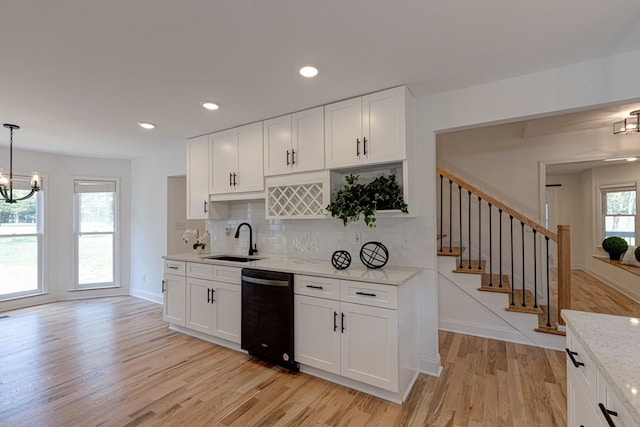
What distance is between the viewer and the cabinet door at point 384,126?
251 cm

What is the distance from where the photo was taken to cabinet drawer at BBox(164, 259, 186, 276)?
3.65 metres

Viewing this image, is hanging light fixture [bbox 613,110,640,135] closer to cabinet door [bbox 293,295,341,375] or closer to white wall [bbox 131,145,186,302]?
cabinet door [bbox 293,295,341,375]

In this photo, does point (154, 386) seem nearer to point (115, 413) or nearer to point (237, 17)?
point (115, 413)

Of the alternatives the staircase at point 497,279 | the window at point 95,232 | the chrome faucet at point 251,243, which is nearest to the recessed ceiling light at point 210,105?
the chrome faucet at point 251,243

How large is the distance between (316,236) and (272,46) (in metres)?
2.01

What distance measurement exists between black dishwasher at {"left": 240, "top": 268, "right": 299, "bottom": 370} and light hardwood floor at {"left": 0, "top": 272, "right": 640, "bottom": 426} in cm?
15

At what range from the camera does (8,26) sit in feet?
5.57

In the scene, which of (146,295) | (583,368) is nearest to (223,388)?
(583,368)

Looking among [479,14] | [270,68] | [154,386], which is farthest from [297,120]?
[154,386]

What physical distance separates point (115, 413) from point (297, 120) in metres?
2.85

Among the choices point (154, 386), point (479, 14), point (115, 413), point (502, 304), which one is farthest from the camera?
point (502, 304)

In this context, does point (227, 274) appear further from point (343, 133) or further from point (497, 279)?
point (497, 279)

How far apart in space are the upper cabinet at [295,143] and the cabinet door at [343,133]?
0.07m

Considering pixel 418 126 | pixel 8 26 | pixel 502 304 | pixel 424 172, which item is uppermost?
pixel 8 26
